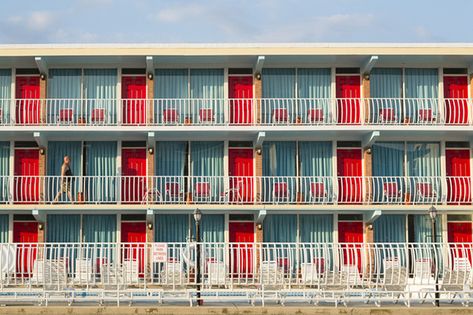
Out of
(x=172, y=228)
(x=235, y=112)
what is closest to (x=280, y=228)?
(x=172, y=228)

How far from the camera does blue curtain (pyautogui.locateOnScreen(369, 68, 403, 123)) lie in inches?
1371

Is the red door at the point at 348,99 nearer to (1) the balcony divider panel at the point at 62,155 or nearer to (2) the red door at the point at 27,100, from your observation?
(1) the balcony divider panel at the point at 62,155

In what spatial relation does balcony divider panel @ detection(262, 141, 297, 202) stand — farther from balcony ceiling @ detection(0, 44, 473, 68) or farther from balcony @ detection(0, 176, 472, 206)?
balcony ceiling @ detection(0, 44, 473, 68)

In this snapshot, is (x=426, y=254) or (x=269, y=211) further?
(x=269, y=211)

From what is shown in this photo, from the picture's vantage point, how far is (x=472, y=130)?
1324 inches

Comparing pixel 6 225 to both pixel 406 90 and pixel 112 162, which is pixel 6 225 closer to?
pixel 112 162

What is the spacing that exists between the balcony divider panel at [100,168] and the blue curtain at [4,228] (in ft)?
9.71

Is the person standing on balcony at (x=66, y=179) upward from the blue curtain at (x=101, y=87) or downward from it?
downward

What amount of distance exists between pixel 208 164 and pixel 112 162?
11.2 feet

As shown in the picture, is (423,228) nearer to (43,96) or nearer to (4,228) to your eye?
(43,96)

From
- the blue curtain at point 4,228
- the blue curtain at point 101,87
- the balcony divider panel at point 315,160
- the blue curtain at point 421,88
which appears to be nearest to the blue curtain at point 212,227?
the balcony divider panel at point 315,160

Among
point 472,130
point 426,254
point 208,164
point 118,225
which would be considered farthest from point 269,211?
point 426,254

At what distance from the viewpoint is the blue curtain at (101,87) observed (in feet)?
114

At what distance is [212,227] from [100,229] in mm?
3947
